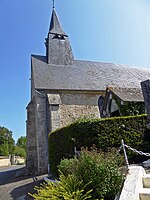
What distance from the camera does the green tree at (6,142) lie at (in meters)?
39.6

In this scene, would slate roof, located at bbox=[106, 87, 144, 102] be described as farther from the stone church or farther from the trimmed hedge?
the stone church

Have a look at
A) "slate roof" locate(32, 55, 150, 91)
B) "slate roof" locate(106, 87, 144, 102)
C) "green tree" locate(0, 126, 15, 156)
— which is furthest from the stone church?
"green tree" locate(0, 126, 15, 156)

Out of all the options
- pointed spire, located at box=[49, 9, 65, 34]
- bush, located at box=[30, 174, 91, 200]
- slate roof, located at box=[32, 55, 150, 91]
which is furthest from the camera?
pointed spire, located at box=[49, 9, 65, 34]

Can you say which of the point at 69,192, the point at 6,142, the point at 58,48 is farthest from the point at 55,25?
the point at 6,142

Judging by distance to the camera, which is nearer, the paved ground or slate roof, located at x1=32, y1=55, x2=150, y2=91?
the paved ground

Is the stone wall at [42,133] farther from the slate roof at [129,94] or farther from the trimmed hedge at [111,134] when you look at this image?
the trimmed hedge at [111,134]

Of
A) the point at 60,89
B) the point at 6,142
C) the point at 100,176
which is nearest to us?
the point at 100,176

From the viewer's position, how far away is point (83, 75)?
17750mm

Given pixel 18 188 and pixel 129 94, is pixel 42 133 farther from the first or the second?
pixel 129 94

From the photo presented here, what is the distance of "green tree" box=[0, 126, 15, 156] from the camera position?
39594 millimetres

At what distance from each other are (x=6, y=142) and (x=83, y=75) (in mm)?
33329

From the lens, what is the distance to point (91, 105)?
16.2m

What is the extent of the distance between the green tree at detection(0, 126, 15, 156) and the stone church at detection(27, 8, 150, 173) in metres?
27.1

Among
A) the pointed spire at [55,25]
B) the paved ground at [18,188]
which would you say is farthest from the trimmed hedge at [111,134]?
the pointed spire at [55,25]
